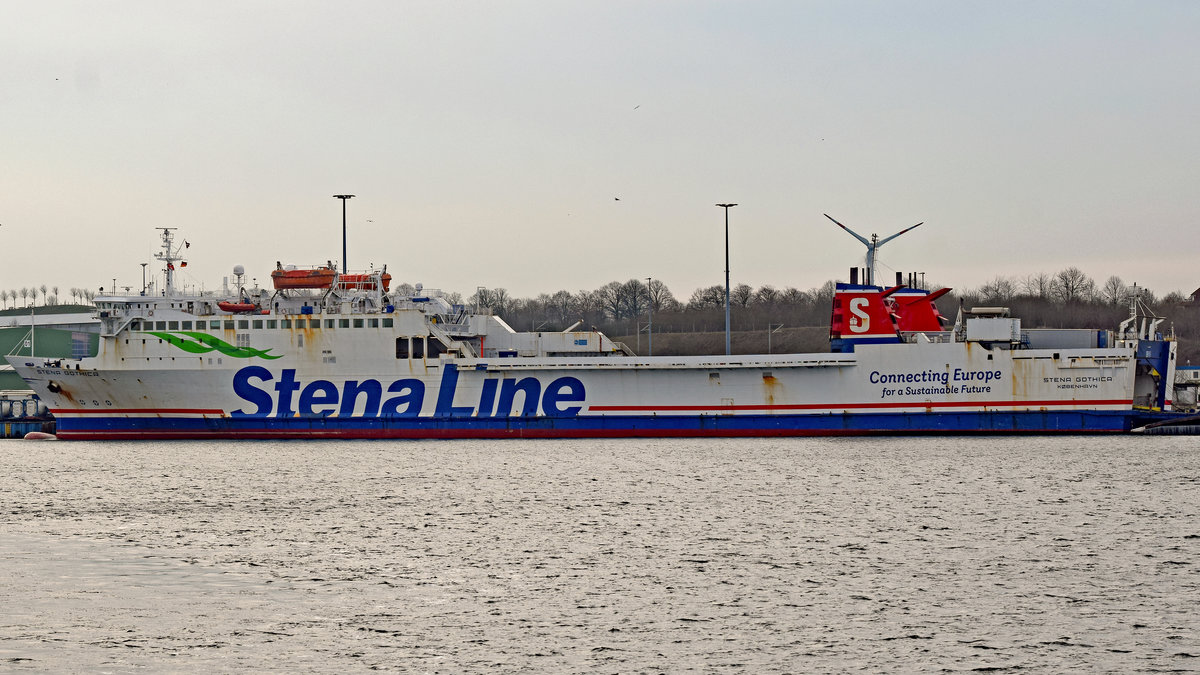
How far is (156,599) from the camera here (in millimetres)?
17203

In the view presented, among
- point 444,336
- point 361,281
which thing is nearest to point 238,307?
point 361,281

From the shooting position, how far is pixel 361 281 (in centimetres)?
4741

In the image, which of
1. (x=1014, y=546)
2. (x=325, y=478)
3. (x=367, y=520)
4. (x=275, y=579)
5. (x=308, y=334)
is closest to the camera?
(x=275, y=579)

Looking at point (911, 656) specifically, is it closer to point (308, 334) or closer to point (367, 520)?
point (367, 520)

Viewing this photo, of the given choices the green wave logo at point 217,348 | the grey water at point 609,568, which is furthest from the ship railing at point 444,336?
the grey water at point 609,568

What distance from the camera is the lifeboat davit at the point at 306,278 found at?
155 ft

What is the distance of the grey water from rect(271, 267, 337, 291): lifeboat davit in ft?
43.0

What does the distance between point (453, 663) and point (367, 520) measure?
449 inches

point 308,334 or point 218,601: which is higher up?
point 308,334

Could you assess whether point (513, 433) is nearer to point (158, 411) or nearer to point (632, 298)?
point (158, 411)

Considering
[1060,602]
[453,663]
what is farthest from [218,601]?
[1060,602]

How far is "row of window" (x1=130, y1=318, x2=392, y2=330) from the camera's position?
4588 cm

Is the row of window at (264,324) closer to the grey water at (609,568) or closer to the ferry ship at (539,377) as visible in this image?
the ferry ship at (539,377)

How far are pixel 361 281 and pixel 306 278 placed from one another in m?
2.04
